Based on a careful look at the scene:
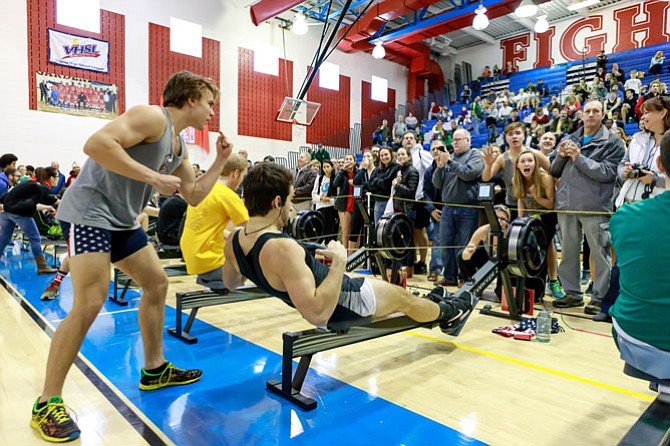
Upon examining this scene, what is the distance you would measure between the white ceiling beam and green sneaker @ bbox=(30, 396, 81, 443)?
61.4 ft

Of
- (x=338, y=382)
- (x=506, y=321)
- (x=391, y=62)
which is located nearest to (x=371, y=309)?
(x=338, y=382)

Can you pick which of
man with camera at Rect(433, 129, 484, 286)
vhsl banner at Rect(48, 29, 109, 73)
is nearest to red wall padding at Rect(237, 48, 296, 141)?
vhsl banner at Rect(48, 29, 109, 73)

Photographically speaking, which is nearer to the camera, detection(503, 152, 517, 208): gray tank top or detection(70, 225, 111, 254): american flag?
detection(70, 225, 111, 254): american flag

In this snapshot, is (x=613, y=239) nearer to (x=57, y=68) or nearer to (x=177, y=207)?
(x=177, y=207)

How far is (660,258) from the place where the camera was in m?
1.44

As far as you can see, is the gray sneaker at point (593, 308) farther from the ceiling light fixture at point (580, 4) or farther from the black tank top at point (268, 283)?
the ceiling light fixture at point (580, 4)

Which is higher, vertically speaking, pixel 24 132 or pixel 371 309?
pixel 24 132

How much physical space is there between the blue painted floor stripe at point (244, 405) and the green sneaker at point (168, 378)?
1.5 inches

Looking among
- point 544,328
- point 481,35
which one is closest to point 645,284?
point 544,328

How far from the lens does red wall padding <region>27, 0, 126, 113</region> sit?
10422 millimetres

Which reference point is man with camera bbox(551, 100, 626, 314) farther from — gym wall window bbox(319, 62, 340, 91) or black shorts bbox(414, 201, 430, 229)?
gym wall window bbox(319, 62, 340, 91)

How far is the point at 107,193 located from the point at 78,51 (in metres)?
11.2

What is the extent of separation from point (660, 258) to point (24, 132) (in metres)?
12.2

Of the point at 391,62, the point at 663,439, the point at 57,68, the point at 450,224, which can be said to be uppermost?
the point at 391,62
